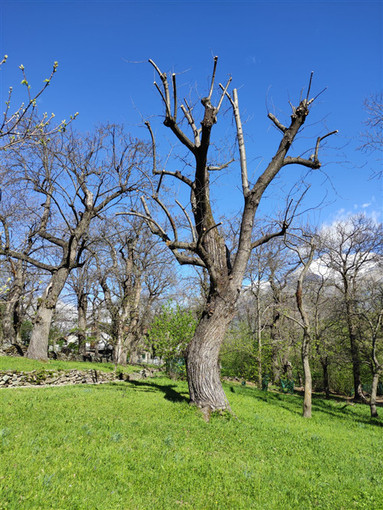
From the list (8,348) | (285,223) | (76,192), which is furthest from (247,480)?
(8,348)

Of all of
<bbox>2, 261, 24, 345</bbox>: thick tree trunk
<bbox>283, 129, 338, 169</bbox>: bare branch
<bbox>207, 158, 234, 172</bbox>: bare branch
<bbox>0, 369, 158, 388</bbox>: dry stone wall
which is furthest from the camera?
<bbox>2, 261, 24, 345</bbox>: thick tree trunk

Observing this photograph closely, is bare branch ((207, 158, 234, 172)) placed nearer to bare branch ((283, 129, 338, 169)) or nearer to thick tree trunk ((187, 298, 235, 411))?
bare branch ((283, 129, 338, 169))

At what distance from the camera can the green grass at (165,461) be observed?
385 centimetres

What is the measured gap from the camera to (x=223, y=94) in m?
8.81

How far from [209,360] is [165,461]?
11.0 feet

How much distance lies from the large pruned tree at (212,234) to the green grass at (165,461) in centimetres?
97

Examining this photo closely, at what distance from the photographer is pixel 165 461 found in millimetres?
4898

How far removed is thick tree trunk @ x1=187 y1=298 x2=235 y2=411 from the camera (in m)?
7.93

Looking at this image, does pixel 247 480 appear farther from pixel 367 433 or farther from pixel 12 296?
pixel 12 296

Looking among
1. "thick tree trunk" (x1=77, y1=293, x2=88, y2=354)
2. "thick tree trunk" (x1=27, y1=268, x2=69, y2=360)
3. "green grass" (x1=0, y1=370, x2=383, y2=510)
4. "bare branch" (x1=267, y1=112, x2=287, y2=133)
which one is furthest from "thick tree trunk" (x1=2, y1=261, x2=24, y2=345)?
"bare branch" (x1=267, y1=112, x2=287, y2=133)

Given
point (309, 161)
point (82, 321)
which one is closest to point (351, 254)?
point (309, 161)

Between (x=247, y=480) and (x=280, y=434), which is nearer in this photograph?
(x=247, y=480)

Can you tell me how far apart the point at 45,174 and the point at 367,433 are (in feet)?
63.7

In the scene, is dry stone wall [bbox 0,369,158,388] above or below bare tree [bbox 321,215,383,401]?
below
